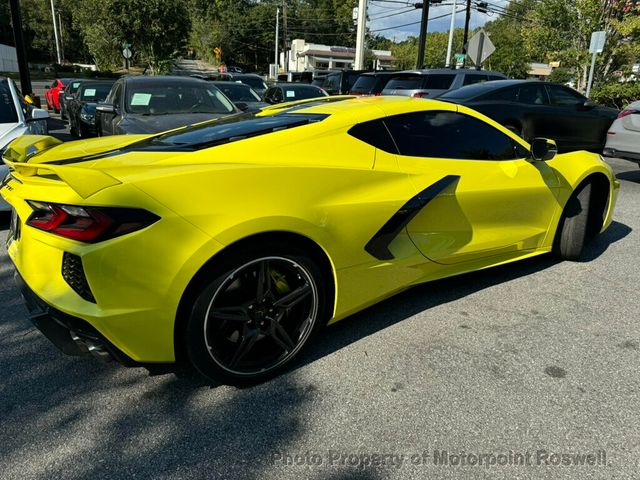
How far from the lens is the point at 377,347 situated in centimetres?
301

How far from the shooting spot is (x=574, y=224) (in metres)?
4.26

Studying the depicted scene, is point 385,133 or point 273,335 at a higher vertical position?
point 385,133

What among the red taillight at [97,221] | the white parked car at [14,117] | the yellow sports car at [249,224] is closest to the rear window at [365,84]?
the white parked car at [14,117]

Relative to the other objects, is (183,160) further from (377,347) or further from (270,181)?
(377,347)

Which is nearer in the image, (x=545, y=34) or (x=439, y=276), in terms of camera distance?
(x=439, y=276)

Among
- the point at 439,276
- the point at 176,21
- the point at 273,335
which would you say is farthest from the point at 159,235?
the point at 176,21

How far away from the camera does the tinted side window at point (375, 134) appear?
2.88 m

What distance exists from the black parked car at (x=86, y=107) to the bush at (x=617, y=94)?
55.4ft

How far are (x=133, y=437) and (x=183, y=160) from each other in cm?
131

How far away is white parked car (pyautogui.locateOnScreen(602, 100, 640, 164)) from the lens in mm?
7863

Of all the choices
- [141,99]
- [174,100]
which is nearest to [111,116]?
[141,99]

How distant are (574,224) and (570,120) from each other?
646cm

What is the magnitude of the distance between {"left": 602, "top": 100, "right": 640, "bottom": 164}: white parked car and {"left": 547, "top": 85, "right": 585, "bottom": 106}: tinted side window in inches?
56.9

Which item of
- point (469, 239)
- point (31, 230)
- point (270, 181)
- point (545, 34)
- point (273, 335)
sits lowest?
point (273, 335)
